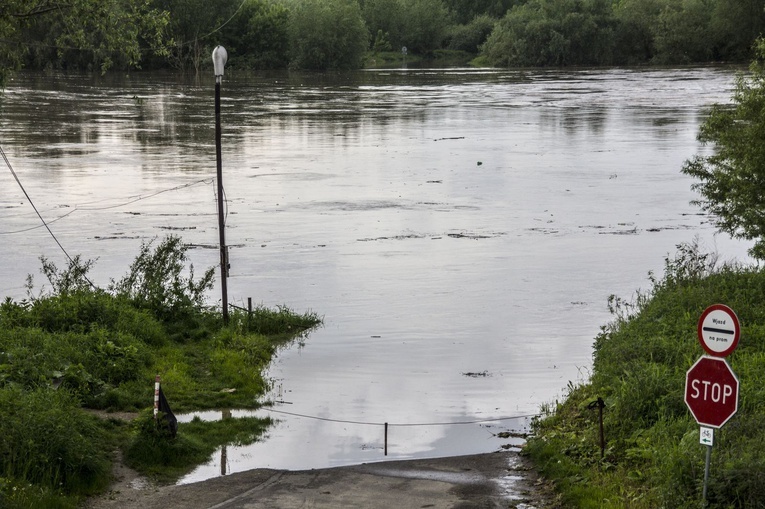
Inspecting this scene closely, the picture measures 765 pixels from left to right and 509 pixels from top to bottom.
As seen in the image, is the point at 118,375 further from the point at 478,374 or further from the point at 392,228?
the point at 392,228

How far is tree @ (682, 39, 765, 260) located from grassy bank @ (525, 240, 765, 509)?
1.59 m

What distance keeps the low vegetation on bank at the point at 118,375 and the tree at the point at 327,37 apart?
9812 cm

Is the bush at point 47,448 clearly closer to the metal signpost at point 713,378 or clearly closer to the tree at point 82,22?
Answer: the tree at point 82,22

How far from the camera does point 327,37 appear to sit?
120 meters

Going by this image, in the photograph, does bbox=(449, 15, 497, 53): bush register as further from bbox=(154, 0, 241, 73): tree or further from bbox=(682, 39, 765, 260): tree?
bbox=(682, 39, 765, 260): tree

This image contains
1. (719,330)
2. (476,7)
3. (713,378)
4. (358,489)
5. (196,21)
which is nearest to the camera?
(719,330)

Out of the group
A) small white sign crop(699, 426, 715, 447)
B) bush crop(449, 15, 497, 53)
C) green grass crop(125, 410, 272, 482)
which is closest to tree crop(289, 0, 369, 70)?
bush crop(449, 15, 497, 53)

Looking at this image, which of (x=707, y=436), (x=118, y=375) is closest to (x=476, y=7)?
(x=118, y=375)

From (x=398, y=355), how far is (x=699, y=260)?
752 cm

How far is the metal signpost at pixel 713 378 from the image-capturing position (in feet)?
35.3

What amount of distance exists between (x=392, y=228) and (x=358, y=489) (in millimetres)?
19857

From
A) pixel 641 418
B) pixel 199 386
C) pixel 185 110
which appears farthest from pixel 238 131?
pixel 641 418

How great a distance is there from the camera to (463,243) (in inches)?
1211

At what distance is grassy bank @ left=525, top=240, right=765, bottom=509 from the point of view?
11.5 metres
